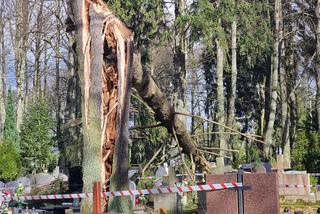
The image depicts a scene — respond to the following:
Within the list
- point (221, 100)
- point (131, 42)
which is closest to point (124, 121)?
point (131, 42)

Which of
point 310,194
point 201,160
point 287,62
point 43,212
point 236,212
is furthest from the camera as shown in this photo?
point 287,62

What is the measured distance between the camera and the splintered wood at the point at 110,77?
8297 mm

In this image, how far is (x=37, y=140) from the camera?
100ft

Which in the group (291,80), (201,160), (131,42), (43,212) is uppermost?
(291,80)

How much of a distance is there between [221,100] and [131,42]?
13981 millimetres

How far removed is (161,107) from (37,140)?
2093 centimetres

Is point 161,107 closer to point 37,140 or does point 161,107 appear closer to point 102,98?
point 102,98

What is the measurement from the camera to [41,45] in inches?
1357

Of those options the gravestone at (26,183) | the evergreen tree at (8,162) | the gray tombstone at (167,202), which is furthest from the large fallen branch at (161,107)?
the evergreen tree at (8,162)

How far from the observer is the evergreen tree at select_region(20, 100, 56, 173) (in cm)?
3027

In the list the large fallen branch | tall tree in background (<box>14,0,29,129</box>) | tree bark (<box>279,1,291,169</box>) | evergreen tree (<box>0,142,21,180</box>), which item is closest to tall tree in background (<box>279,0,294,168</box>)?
tree bark (<box>279,1,291,169</box>)

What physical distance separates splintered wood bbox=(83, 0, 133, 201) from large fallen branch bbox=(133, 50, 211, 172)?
511mm

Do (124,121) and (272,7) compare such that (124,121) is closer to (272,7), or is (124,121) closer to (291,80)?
(272,7)

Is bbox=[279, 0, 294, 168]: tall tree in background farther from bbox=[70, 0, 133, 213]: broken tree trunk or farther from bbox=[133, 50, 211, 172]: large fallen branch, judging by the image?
bbox=[70, 0, 133, 213]: broken tree trunk
